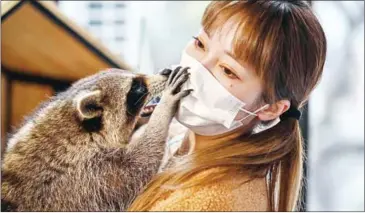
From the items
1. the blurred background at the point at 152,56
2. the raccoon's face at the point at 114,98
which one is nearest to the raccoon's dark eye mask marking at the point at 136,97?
the raccoon's face at the point at 114,98

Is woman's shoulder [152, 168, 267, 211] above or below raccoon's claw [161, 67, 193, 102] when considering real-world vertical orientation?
below

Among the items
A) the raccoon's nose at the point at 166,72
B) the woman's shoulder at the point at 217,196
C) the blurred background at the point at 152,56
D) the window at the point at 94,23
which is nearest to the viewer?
the woman's shoulder at the point at 217,196

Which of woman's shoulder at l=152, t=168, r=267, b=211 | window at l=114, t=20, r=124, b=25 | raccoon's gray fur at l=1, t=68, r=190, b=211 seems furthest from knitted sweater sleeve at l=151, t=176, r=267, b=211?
window at l=114, t=20, r=124, b=25

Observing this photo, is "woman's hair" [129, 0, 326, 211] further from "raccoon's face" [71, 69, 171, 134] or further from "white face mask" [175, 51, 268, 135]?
"raccoon's face" [71, 69, 171, 134]

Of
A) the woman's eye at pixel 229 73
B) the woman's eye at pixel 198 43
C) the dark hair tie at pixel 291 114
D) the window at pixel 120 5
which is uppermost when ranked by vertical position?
the window at pixel 120 5

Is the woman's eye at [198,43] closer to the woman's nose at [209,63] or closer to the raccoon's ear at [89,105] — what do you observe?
the woman's nose at [209,63]

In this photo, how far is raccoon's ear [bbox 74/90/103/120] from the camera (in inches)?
Result: 82.2

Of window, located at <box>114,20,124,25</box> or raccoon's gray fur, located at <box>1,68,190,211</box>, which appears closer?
raccoon's gray fur, located at <box>1,68,190,211</box>

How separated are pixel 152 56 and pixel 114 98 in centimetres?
29

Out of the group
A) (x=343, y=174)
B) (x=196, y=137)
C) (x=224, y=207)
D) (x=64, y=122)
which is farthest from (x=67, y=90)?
(x=343, y=174)

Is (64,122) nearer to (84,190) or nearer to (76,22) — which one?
(84,190)

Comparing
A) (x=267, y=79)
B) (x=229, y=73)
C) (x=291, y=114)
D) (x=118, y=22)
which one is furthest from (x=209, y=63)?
(x=118, y=22)

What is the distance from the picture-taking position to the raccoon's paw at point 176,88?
2.08 m

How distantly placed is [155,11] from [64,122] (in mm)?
623
